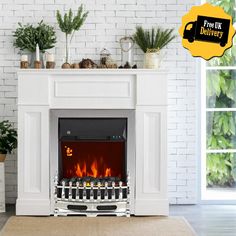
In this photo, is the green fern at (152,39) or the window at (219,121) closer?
the green fern at (152,39)

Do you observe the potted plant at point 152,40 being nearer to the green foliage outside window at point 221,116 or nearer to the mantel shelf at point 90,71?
the mantel shelf at point 90,71

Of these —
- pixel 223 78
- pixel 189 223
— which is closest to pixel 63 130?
pixel 189 223

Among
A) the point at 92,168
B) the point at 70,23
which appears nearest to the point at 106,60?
the point at 70,23

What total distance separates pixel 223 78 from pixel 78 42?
1.65m

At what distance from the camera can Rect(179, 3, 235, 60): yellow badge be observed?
6.11 meters

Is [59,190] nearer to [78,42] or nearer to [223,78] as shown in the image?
[78,42]

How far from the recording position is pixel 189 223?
524 cm

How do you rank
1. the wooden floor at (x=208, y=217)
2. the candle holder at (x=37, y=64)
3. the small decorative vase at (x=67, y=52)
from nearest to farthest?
the wooden floor at (x=208, y=217), the candle holder at (x=37, y=64), the small decorative vase at (x=67, y=52)

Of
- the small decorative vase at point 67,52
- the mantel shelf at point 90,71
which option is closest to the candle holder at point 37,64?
the mantel shelf at point 90,71

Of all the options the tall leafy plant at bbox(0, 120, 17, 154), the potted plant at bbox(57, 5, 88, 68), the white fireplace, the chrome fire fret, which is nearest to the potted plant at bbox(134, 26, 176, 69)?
the white fireplace

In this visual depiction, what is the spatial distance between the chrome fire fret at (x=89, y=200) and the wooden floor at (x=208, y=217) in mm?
514

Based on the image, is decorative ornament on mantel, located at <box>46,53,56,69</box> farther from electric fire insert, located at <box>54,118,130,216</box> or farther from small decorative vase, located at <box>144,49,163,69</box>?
small decorative vase, located at <box>144,49,163,69</box>

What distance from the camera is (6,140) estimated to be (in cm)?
574

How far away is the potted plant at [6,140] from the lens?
5.71 meters
